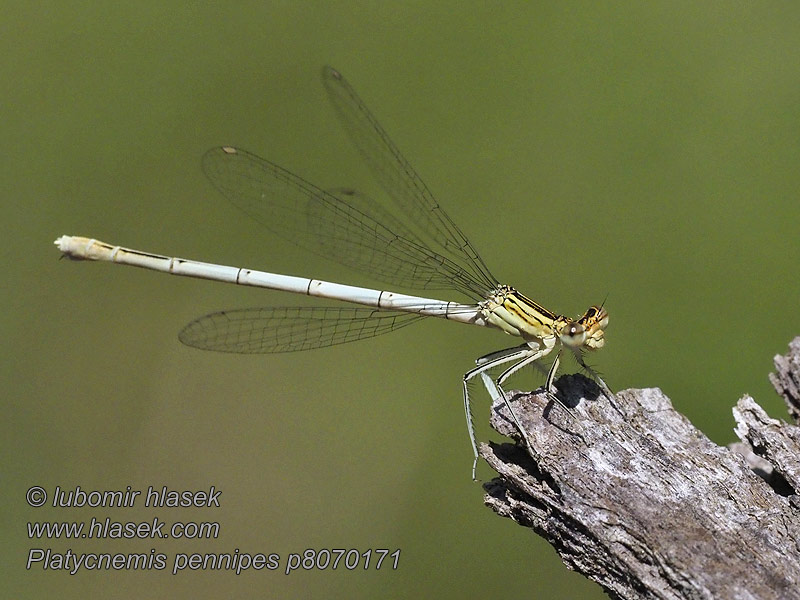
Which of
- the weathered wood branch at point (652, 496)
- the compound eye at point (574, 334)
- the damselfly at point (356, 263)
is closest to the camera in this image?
the weathered wood branch at point (652, 496)

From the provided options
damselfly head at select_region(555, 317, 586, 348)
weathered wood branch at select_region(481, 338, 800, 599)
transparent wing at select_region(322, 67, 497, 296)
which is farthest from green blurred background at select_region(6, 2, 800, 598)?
weathered wood branch at select_region(481, 338, 800, 599)

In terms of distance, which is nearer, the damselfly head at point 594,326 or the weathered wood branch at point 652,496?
the weathered wood branch at point 652,496

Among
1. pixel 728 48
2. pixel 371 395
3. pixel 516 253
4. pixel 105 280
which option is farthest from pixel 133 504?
pixel 728 48

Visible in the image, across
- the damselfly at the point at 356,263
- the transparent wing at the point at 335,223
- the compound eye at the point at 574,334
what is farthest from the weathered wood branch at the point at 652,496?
the transparent wing at the point at 335,223

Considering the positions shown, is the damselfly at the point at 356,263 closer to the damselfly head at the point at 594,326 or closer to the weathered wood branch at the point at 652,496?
the damselfly head at the point at 594,326

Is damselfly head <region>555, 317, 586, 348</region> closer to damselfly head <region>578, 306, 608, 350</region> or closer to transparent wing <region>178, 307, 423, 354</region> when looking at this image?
damselfly head <region>578, 306, 608, 350</region>

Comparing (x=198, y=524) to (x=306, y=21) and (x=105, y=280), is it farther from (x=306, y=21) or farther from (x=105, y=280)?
(x=306, y=21)
